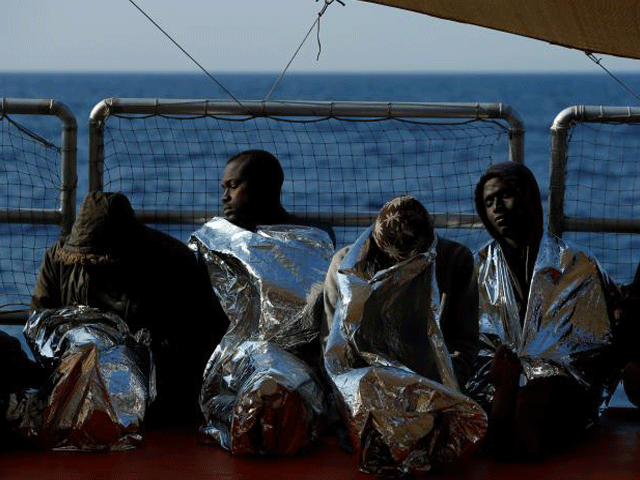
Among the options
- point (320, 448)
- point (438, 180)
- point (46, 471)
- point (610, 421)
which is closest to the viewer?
point (46, 471)

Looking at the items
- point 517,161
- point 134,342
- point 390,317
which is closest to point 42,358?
point 134,342

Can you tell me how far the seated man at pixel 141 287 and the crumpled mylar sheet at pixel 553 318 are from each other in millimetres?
1117

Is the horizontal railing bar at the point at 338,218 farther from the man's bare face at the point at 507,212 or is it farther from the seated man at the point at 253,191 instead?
the man's bare face at the point at 507,212

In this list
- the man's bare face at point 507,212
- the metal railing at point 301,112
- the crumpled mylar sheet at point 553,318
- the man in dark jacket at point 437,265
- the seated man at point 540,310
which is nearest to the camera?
the man in dark jacket at point 437,265

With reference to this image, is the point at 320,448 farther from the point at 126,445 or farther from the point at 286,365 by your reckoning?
the point at 126,445

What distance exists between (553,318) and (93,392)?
1800 mm

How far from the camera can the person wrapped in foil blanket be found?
5.16m

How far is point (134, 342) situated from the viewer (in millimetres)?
5773

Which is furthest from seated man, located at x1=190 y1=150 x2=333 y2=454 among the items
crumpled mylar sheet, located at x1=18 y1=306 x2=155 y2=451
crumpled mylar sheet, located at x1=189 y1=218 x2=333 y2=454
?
crumpled mylar sheet, located at x1=18 y1=306 x2=155 y2=451

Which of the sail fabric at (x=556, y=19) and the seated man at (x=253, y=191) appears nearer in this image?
the sail fabric at (x=556, y=19)

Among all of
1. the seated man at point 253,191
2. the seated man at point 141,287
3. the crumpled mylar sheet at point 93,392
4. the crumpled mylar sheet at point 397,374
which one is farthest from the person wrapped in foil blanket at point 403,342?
the crumpled mylar sheet at point 93,392

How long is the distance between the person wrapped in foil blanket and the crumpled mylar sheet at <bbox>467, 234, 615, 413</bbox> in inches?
6.7

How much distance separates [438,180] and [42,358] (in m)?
9.76

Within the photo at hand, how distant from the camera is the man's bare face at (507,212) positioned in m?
5.86
